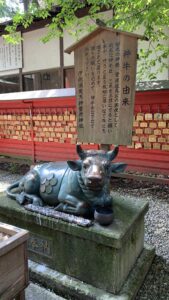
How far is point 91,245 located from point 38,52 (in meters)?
7.90

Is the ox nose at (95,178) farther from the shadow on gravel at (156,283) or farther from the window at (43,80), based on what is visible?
the window at (43,80)

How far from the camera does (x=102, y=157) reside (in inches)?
82.4

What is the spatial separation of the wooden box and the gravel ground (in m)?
1.21

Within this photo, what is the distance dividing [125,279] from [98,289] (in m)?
0.30

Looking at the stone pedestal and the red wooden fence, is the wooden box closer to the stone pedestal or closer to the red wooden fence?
the stone pedestal

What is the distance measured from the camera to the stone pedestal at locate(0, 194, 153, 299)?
2.01 m

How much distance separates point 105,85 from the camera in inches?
112

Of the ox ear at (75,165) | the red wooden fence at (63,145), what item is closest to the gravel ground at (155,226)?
the red wooden fence at (63,145)

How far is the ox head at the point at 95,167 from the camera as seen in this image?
1.89 meters

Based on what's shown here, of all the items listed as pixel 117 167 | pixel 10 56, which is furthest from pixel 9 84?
pixel 117 167

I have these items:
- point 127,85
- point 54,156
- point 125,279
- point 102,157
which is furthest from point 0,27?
point 125,279

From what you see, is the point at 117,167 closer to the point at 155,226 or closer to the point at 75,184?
the point at 75,184

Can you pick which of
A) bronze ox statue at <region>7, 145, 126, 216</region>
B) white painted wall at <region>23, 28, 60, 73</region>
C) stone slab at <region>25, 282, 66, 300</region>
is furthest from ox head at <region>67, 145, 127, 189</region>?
white painted wall at <region>23, 28, 60, 73</region>

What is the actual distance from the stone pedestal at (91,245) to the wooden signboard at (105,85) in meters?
0.93
